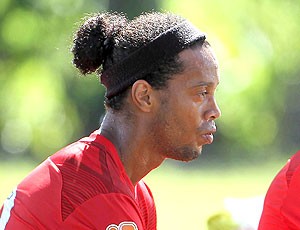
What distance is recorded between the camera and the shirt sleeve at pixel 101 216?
3316 mm

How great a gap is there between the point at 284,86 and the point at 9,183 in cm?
873

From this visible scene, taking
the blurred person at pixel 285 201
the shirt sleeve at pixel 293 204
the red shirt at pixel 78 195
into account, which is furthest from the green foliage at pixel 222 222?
the red shirt at pixel 78 195

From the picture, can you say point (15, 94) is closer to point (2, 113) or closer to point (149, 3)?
point (2, 113)

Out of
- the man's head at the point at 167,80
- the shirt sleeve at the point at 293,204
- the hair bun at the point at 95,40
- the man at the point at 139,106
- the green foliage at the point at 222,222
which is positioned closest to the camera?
the man at the point at 139,106

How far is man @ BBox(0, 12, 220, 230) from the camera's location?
3.47m

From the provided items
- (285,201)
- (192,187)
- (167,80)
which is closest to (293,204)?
(285,201)

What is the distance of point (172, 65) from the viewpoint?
3586mm

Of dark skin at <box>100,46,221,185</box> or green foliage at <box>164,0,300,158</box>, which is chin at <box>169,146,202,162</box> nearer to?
dark skin at <box>100,46,221,185</box>

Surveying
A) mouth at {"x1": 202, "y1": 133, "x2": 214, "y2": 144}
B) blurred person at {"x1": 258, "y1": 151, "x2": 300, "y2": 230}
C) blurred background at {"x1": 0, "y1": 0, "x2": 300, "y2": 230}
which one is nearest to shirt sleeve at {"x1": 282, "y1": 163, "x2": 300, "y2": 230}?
blurred person at {"x1": 258, "y1": 151, "x2": 300, "y2": 230}

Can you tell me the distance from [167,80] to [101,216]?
595mm

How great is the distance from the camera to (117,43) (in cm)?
365

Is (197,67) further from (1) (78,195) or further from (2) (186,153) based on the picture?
(1) (78,195)

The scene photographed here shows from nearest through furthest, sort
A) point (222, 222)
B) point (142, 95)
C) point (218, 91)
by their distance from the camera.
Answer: point (142, 95) < point (222, 222) < point (218, 91)

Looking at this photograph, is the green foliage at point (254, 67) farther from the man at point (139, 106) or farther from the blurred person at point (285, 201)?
the man at point (139, 106)
